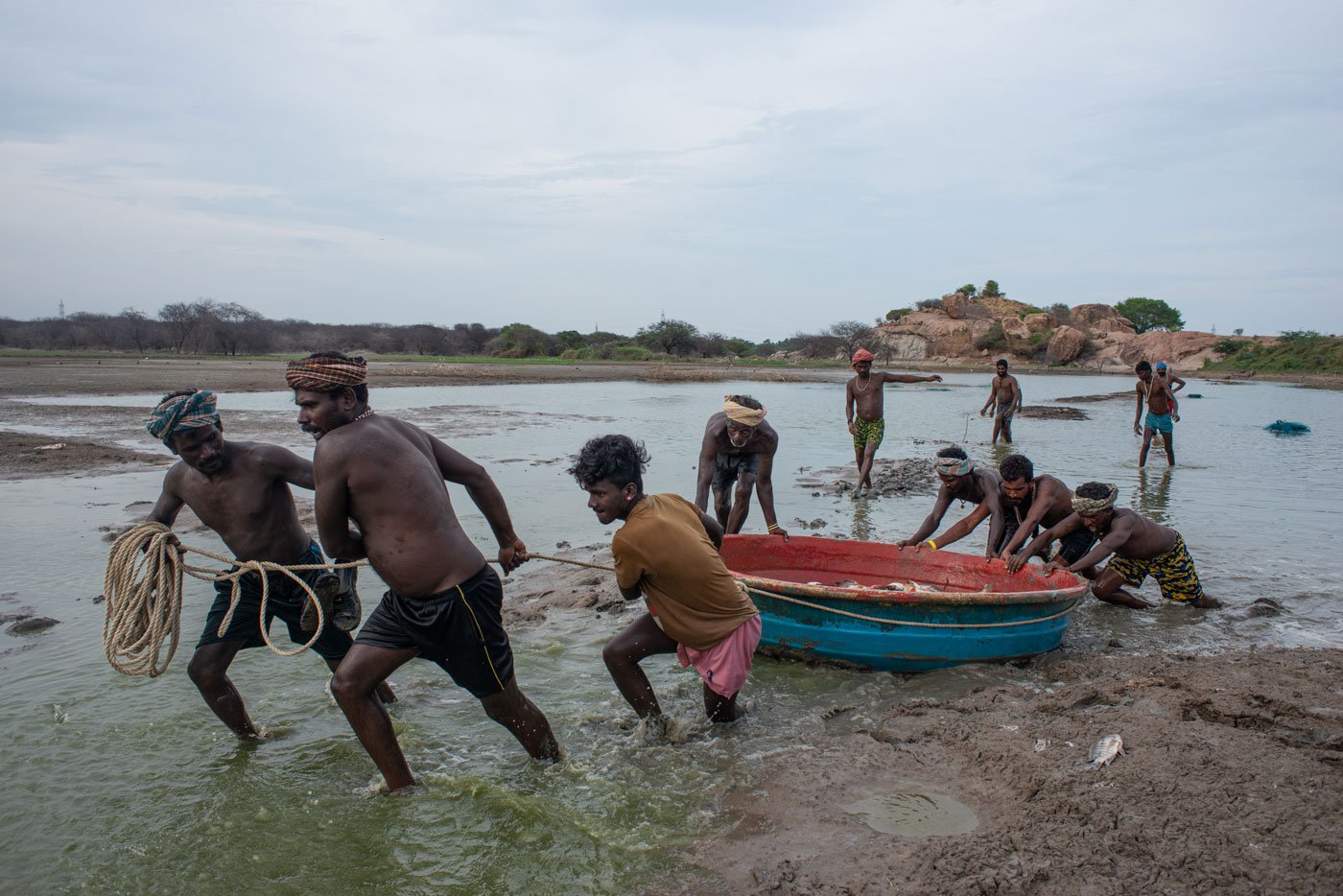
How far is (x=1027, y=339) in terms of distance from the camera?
59375 mm

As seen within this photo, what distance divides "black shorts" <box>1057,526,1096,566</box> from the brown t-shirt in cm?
369

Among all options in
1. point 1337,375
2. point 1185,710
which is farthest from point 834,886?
point 1337,375

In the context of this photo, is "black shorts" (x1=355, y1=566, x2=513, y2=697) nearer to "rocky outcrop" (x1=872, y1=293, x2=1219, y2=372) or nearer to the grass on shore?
the grass on shore

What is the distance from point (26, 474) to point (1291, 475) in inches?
702

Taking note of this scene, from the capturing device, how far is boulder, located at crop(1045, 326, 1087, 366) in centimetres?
5741

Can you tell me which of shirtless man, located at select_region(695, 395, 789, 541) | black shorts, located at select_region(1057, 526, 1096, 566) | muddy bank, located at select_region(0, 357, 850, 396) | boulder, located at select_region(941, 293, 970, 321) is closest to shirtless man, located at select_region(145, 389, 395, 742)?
shirtless man, located at select_region(695, 395, 789, 541)

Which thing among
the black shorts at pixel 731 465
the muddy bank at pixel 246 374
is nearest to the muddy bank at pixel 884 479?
the black shorts at pixel 731 465

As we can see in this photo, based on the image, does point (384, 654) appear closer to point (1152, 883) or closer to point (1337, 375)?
point (1152, 883)

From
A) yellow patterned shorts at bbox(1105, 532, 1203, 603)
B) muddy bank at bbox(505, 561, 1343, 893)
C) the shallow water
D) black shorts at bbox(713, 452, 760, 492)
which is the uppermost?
black shorts at bbox(713, 452, 760, 492)

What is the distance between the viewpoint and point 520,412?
21516 millimetres

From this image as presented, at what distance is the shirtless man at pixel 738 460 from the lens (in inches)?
234

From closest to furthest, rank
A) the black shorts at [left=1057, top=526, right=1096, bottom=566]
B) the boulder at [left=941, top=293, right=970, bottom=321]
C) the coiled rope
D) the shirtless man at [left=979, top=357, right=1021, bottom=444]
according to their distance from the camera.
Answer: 1. the coiled rope
2. the black shorts at [left=1057, top=526, right=1096, bottom=566]
3. the shirtless man at [left=979, top=357, right=1021, bottom=444]
4. the boulder at [left=941, top=293, right=970, bottom=321]

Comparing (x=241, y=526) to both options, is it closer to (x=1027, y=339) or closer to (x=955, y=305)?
(x=1027, y=339)

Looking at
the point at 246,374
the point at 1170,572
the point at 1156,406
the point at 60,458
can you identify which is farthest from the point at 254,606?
the point at 246,374
